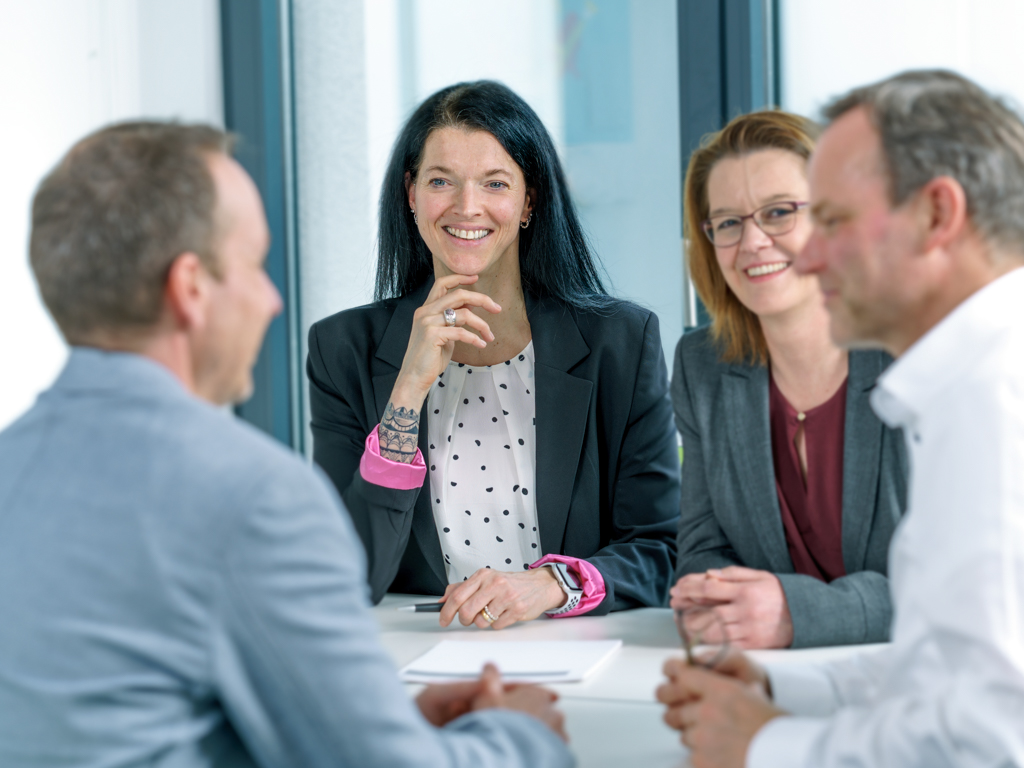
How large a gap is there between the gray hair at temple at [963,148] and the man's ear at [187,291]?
0.75 meters

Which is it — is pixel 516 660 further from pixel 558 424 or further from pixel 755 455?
pixel 558 424

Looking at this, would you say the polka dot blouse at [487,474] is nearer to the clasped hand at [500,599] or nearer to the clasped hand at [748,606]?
the clasped hand at [500,599]

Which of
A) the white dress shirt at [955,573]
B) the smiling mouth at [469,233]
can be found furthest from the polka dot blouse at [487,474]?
the white dress shirt at [955,573]

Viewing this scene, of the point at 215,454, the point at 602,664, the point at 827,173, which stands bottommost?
the point at 602,664

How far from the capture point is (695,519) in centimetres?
192

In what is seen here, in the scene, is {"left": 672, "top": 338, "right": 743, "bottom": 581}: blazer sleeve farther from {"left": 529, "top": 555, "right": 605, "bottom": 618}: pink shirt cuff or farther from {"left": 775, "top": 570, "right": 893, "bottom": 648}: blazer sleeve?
{"left": 775, "top": 570, "right": 893, "bottom": 648}: blazer sleeve

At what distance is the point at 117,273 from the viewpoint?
3.15 feet

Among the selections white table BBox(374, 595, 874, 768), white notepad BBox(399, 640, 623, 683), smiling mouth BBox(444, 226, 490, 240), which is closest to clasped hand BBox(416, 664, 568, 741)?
white table BBox(374, 595, 874, 768)

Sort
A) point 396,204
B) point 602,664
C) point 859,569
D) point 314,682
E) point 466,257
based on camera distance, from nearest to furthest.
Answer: point 314,682 → point 602,664 → point 859,569 → point 466,257 → point 396,204

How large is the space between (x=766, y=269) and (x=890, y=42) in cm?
135

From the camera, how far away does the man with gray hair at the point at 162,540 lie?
0.87 meters

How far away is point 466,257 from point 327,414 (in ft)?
1.58

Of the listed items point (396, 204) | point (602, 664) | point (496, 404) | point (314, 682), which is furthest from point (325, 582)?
point (396, 204)

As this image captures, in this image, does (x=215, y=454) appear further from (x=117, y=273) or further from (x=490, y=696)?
(x=490, y=696)
